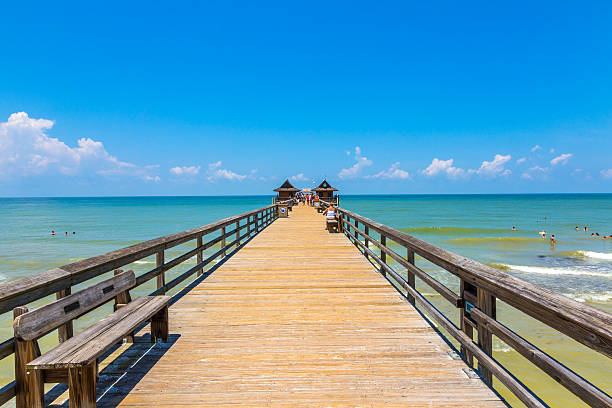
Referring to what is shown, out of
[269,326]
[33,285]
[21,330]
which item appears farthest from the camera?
[269,326]

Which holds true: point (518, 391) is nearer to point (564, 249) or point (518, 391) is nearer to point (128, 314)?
point (128, 314)

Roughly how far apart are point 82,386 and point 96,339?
Answer: 1.01 feet

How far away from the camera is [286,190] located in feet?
134

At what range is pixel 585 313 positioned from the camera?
1477mm

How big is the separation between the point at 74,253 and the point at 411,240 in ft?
77.8

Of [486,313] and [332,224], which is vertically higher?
[486,313]

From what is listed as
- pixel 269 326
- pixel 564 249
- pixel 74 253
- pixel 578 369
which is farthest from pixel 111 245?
pixel 564 249

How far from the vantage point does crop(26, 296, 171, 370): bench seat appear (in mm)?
1862

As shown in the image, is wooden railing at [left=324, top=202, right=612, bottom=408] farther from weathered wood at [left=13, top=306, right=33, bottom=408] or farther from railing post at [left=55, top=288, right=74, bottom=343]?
railing post at [left=55, top=288, right=74, bottom=343]

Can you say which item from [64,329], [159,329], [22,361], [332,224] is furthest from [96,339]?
[332,224]

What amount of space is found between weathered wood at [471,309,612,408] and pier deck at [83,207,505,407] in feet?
1.78

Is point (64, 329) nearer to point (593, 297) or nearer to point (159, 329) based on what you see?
point (159, 329)

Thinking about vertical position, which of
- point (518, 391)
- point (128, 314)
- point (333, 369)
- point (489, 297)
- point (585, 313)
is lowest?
point (333, 369)

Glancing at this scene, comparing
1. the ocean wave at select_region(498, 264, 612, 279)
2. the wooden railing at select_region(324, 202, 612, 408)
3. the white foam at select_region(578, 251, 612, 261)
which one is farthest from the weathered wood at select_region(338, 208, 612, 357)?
the white foam at select_region(578, 251, 612, 261)
